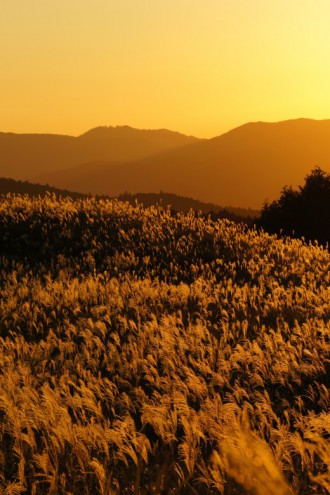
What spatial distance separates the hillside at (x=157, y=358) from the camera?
165 inches

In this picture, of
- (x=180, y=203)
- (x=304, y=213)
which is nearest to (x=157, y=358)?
(x=304, y=213)

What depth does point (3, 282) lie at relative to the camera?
11430mm

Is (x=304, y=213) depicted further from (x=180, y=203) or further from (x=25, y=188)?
(x=25, y=188)

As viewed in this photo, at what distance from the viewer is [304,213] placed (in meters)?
22.5

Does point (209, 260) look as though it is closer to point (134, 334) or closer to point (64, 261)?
point (64, 261)

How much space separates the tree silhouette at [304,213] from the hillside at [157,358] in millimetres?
4597

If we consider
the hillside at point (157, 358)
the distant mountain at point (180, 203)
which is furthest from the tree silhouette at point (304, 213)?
the distant mountain at point (180, 203)

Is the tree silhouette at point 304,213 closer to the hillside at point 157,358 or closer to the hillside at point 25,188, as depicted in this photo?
the hillside at point 157,358

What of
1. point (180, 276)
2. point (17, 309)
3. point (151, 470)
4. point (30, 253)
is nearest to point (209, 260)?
point (180, 276)

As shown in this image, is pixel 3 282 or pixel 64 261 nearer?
pixel 3 282

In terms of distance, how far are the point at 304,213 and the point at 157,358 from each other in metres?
16.3

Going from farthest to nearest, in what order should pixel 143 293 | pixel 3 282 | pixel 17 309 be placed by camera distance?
pixel 3 282
pixel 143 293
pixel 17 309

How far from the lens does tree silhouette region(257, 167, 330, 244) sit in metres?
22.3

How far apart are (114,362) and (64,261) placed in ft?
24.4
